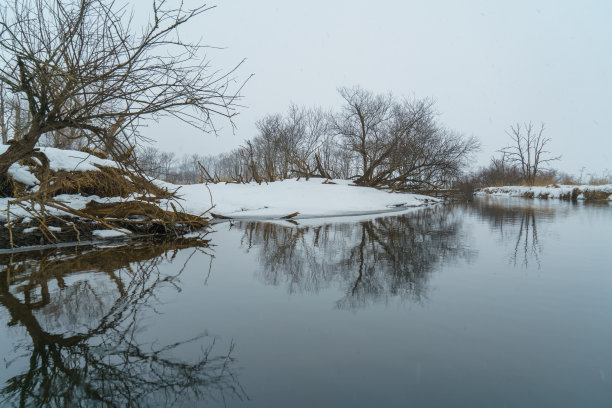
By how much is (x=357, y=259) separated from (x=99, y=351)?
3.21 metres

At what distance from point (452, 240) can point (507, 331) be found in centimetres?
412

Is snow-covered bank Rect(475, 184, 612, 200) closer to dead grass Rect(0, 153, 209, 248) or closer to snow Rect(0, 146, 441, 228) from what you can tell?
snow Rect(0, 146, 441, 228)

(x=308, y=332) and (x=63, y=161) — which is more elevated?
(x=63, y=161)

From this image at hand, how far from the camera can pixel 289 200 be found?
1286 centimetres

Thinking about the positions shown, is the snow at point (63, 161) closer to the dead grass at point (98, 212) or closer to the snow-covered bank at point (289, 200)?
the dead grass at point (98, 212)

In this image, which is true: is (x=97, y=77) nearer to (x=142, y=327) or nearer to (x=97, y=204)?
(x=142, y=327)

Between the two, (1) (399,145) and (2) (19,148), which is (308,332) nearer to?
(2) (19,148)

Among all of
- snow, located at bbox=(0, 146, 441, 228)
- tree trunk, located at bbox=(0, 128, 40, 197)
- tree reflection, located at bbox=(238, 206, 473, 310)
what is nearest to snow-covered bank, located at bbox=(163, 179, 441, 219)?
snow, located at bbox=(0, 146, 441, 228)

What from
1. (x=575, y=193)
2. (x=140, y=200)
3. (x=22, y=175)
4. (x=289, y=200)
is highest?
(x=22, y=175)

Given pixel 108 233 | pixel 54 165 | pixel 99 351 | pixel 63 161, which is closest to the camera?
pixel 99 351

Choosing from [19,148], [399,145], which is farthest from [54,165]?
[399,145]

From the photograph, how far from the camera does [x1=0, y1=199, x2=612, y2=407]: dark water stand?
1575 millimetres

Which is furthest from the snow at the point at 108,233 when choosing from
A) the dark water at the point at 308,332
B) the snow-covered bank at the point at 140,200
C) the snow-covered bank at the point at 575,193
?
the snow-covered bank at the point at 575,193

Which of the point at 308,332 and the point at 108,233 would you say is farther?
the point at 108,233
